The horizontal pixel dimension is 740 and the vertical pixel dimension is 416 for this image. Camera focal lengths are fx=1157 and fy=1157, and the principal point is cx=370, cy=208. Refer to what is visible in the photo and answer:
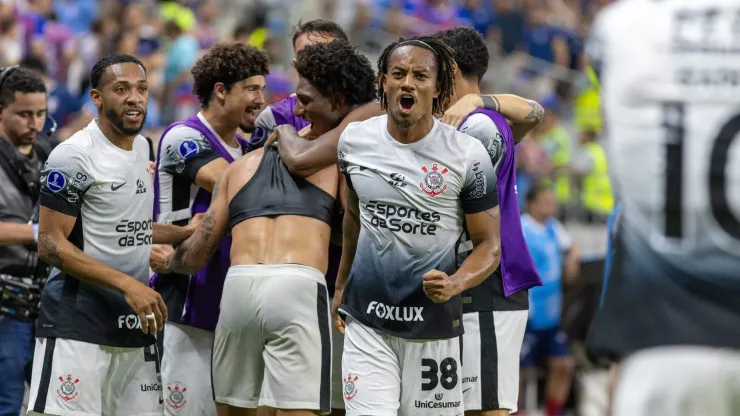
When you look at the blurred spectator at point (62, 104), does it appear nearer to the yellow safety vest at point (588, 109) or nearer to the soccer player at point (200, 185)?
the soccer player at point (200, 185)

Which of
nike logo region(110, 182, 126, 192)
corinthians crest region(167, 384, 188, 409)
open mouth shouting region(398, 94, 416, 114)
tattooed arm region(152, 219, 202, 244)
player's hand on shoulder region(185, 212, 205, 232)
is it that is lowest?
corinthians crest region(167, 384, 188, 409)

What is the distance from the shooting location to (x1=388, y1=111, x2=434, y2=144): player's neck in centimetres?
619

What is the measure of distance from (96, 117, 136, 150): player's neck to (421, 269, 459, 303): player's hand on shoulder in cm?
218

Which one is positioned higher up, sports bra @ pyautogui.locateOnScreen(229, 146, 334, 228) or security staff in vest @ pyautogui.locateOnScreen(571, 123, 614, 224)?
security staff in vest @ pyautogui.locateOnScreen(571, 123, 614, 224)

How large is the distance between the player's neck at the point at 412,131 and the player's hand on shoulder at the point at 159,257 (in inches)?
73.8

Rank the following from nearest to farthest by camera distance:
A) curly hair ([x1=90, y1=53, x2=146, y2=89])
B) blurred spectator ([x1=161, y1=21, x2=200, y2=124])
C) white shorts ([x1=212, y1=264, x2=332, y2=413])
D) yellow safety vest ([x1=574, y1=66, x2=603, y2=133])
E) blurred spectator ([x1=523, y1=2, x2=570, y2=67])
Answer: white shorts ([x1=212, y1=264, x2=332, y2=413]) → curly hair ([x1=90, y1=53, x2=146, y2=89]) → blurred spectator ([x1=161, y1=21, x2=200, y2=124]) → yellow safety vest ([x1=574, y1=66, x2=603, y2=133]) → blurred spectator ([x1=523, y1=2, x2=570, y2=67])

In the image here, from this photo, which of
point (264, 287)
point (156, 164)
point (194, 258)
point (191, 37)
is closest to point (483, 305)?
point (264, 287)

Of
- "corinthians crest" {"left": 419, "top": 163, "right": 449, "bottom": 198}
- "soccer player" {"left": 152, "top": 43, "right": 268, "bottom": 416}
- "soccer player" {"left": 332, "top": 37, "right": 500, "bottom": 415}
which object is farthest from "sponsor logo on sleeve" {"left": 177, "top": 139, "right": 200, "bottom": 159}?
"corinthians crest" {"left": 419, "top": 163, "right": 449, "bottom": 198}

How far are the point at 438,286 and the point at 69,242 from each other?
222 cm

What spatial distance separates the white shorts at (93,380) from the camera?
21.5 ft

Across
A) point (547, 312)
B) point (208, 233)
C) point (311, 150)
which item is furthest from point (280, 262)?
point (547, 312)

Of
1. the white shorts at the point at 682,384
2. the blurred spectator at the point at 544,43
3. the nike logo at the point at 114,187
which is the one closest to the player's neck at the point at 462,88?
the nike logo at the point at 114,187

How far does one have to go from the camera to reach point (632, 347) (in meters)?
4.01

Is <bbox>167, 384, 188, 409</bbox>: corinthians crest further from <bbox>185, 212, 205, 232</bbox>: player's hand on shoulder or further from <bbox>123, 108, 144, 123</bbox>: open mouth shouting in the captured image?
<bbox>123, 108, 144, 123</bbox>: open mouth shouting
